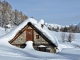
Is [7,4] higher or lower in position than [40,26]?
higher

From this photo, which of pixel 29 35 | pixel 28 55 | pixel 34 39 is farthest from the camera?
pixel 34 39

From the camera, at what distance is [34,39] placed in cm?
3231

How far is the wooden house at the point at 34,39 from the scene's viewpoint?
31.7 m

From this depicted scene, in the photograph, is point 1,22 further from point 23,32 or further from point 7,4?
point 23,32

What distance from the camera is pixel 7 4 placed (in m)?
170

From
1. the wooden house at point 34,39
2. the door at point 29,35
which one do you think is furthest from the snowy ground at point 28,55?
the wooden house at point 34,39

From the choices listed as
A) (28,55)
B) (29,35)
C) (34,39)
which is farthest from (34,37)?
(28,55)

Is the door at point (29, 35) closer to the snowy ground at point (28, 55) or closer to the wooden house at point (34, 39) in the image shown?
the wooden house at point (34, 39)

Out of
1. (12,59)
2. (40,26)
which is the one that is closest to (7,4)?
(40,26)

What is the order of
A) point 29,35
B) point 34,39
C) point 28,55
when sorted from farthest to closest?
1. point 34,39
2. point 29,35
3. point 28,55

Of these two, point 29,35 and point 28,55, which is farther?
point 29,35

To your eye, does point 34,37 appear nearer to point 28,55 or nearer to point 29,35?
point 29,35

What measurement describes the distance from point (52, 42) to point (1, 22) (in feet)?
327

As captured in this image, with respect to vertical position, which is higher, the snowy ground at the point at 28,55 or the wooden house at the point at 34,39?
the wooden house at the point at 34,39
